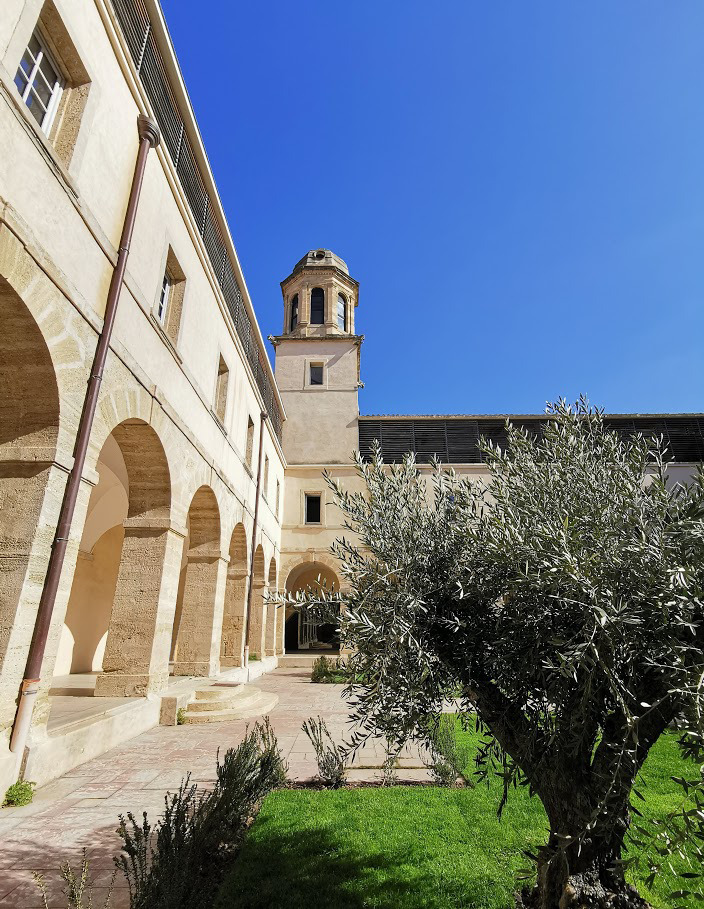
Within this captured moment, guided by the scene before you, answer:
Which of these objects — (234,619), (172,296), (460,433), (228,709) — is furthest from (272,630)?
(172,296)

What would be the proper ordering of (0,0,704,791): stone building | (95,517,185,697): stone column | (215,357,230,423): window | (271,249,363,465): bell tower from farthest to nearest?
1. (271,249,363,465): bell tower
2. (215,357,230,423): window
3. (95,517,185,697): stone column
4. (0,0,704,791): stone building

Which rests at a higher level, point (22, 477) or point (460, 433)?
point (460, 433)

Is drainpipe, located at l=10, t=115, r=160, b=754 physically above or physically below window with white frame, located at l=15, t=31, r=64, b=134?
below

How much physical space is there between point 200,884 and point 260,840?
72cm

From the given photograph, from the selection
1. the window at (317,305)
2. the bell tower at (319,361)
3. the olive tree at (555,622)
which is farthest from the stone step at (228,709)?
the window at (317,305)

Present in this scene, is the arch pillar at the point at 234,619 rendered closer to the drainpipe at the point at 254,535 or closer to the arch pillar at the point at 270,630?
the drainpipe at the point at 254,535

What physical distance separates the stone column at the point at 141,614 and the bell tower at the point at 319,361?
46.7 ft

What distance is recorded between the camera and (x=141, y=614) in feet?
24.4

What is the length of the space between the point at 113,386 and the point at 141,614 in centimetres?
329

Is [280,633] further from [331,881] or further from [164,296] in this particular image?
[331,881]

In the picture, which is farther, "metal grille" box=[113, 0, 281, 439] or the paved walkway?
"metal grille" box=[113, 0, 281, 439]

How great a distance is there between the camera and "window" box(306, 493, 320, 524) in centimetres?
2159

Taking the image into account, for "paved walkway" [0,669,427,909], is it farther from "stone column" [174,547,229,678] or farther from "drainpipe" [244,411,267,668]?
"drainpipe" [244,411,267,668]

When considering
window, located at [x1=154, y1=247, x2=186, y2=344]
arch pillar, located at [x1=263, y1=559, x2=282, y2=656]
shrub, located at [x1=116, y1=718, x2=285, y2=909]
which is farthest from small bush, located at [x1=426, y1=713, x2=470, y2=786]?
arch pillar, located at [x1=263, y1=559, x2=282, y2=656]
